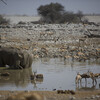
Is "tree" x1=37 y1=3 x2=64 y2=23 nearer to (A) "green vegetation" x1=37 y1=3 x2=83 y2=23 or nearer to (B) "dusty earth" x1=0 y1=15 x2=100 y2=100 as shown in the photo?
(A) "green vegetation" x1=37 y1=3 x2=83 y2=23

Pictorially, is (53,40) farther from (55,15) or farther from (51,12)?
(51,12)

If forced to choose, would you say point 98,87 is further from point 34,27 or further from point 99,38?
point 34,27

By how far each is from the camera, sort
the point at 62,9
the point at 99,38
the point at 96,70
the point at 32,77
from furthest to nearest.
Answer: the point at 62,9 → the point at 99,38 → the point at 96,70 → the point at 32,77

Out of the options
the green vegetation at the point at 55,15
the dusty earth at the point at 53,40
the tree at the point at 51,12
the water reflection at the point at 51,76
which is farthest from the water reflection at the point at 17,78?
the tree at the point at 51,12

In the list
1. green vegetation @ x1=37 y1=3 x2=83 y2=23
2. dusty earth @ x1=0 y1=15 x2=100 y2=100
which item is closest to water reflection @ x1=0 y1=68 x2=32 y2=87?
dusty earth @ x1=0 y1=15 x2=100 y2=100

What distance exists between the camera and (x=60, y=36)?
33.5m

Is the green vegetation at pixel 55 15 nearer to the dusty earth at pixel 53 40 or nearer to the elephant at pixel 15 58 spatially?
the dusty earth at pixel 53 40

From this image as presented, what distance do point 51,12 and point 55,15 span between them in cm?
141

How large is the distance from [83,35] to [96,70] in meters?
15.6

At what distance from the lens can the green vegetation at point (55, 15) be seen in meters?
51.9

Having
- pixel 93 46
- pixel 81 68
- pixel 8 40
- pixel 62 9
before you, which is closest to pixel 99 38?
pixel 93 46

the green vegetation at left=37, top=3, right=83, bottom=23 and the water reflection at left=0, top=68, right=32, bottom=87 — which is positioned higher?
the green vegetation at left=37, top=3, right=83, bottom=23

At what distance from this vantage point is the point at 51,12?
179 feet

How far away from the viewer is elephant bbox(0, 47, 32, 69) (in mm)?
20125
